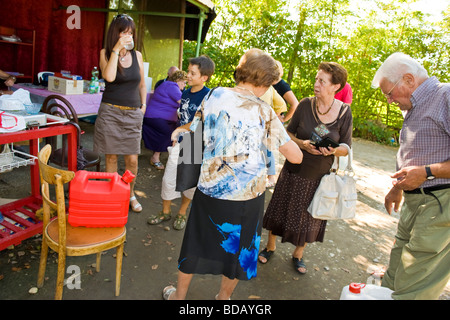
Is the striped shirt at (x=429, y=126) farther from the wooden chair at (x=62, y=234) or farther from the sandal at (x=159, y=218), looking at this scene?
the sandal at (x=159, y=218)

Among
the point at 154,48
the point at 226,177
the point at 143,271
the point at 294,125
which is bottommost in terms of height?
the point at 143,271

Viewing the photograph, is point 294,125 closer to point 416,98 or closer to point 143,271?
point 416,98

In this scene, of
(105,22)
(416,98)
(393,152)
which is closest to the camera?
(416,98)

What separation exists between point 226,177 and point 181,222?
185 centimetres

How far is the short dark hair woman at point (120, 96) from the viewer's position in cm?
320

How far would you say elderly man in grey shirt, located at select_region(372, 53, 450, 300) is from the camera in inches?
81.5

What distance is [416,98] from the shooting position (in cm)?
217

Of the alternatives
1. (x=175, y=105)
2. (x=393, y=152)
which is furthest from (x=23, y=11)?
(x=393, y=152)

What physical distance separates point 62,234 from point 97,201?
0.31 m

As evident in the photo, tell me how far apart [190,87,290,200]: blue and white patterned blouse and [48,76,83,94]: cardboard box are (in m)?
3.56

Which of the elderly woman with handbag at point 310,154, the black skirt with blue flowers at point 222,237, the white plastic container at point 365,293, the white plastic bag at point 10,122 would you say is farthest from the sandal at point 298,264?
the white plastic bag at point 10,122

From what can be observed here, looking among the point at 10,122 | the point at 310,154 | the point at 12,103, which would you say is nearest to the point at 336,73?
the point at 310,154

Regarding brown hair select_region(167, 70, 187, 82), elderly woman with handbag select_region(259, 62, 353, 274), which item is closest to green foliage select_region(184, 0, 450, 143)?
brown hair select_region(167, 70, 187, 82)

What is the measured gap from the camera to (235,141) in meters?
1.94
